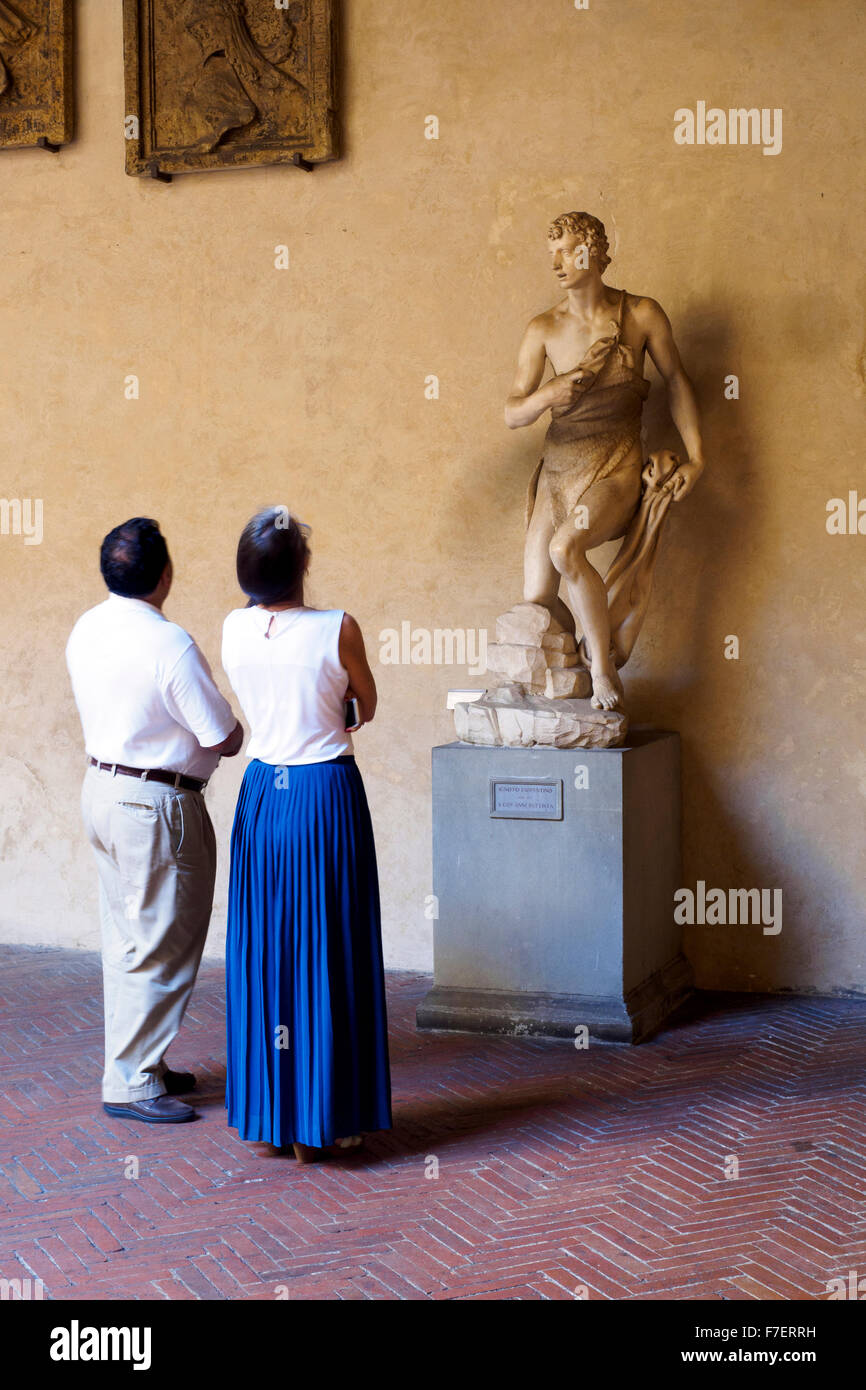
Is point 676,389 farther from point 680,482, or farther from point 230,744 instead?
point 230,744

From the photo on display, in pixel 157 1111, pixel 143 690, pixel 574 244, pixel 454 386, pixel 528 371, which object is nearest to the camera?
pixel 143 690

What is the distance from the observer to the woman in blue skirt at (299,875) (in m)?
4.01

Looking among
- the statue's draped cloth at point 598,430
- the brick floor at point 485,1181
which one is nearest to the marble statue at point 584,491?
the statue's draped cloth at point 598,430

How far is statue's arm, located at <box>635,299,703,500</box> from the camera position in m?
5.81

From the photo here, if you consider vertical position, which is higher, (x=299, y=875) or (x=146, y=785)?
(x=146, y=785)

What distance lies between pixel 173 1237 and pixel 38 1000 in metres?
2.80

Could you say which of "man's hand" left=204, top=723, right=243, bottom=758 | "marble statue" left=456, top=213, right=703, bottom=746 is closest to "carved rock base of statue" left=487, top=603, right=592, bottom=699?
"marble statue" left=456, top=213, right=703, bottom=746

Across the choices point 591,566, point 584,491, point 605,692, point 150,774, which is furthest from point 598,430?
point 150,774

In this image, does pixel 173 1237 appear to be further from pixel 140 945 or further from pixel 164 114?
pixel 164 114

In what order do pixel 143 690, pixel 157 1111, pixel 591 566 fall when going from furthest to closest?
pixel 591 566 < pixel 157 1111 < pixel 143 690

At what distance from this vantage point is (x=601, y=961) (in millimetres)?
5500

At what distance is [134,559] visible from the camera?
4.43 metres

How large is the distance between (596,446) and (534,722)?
3.83 ft

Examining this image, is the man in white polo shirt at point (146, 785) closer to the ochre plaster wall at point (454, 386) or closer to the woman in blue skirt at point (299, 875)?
the woman in blue skirt at point (299, 875)
